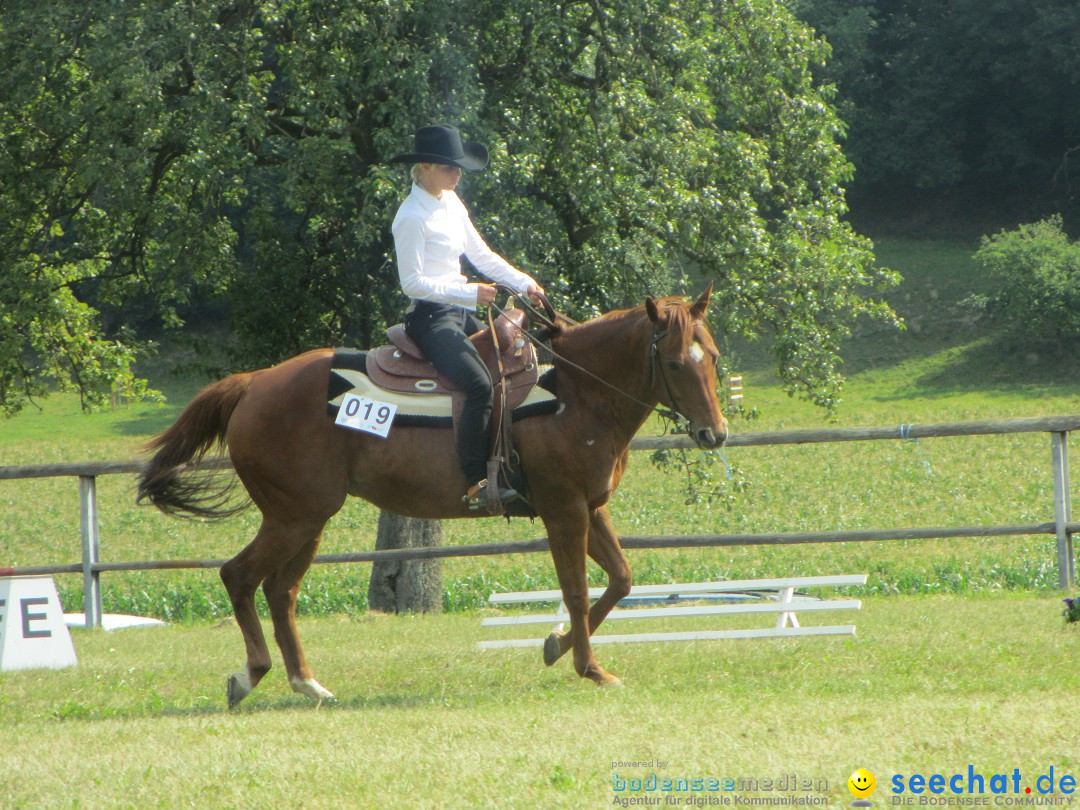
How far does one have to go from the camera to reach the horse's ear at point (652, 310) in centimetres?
648

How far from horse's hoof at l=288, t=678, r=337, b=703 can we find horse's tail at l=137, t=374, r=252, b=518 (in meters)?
1.15

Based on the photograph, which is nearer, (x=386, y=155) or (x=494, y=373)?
(x=494, y=373)

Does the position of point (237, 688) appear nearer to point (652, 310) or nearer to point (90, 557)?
point (652, 310)

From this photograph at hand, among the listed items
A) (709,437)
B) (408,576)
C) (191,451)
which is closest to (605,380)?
(709,437)

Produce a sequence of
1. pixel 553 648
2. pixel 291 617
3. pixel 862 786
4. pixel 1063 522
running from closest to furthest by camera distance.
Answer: pixel 862 786 → pixel 291 617 → pixel 553 648 → pixel 1063 522

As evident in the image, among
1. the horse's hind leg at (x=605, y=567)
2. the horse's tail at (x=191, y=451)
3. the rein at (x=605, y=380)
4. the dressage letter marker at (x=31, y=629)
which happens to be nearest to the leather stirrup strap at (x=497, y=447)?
the rein at (x=605, y=380)

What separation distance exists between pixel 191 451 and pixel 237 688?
1.48 metres

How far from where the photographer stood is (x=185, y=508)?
754 centimetres

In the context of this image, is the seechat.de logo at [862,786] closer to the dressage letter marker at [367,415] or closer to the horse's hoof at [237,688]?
the dressage letter marker at [367,415]

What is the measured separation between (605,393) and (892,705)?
224 centimetres

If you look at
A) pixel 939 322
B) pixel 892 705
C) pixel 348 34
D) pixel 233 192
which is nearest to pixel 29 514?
pixel 233 192

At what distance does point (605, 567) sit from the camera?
7242 millimetres

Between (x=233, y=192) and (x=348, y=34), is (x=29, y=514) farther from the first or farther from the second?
(x=348, y=34)

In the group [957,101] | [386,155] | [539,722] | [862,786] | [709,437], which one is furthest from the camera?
[957,101]
